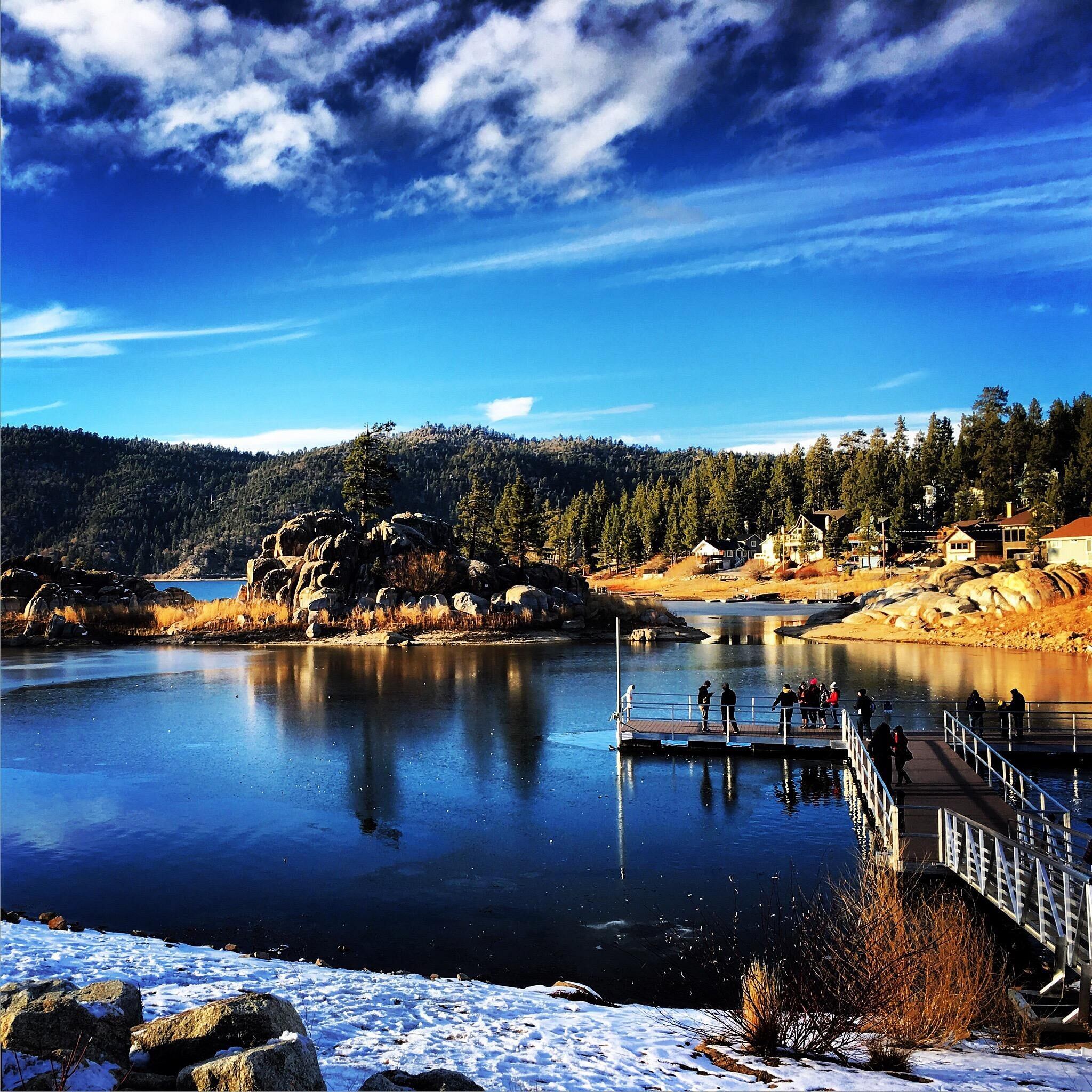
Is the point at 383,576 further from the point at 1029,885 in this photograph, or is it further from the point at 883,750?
the point at 1029,885

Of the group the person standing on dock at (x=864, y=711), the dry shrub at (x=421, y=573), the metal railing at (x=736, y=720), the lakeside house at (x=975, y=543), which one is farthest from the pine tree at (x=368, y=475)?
the lakeside house at (x=975, y=543)

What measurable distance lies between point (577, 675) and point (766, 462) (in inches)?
5828

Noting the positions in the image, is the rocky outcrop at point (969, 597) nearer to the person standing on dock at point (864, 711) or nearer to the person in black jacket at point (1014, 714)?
the person in black jacket at point (1014, 714)

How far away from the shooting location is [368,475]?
87000 millimetres

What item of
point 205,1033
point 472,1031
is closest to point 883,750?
point 472,1031

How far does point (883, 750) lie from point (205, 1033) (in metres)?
18.3

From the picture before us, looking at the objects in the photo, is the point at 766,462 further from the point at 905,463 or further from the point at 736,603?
the point at 736,603

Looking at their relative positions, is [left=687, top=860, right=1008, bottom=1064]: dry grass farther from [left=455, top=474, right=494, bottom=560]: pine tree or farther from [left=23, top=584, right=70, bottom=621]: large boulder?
[left=455, top=474, right=494, bottom=560]: pine tree

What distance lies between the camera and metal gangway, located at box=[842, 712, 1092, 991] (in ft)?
37.9

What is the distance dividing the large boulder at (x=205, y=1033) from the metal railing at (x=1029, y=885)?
31.2ft

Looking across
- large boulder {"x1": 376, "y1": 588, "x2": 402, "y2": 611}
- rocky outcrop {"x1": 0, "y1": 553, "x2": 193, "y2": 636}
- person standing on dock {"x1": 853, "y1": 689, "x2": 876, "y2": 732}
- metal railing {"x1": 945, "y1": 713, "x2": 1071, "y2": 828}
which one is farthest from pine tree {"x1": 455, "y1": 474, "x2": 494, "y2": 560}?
metal railing {"x1": 945, "y1": 713, "x2": 1071, "y2": 828}

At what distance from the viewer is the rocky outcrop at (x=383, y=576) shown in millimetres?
71688

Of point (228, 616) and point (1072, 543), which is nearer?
point (228, 616)

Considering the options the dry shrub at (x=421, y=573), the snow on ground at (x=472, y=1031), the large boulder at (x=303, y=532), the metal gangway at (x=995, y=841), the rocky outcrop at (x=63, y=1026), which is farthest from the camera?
the large boulder at (x=303, y=532)
